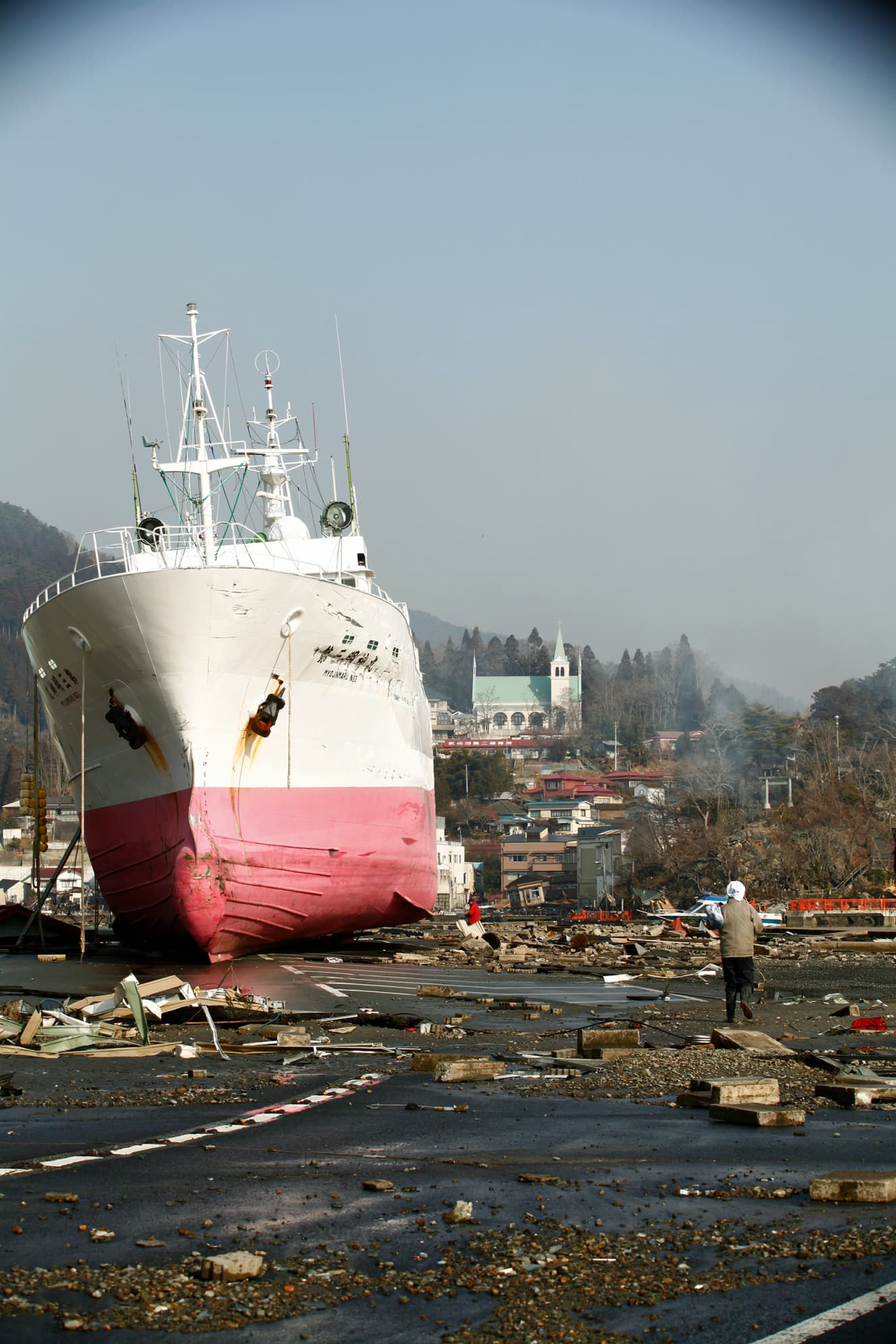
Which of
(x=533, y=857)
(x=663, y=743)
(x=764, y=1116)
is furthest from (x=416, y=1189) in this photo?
(x=663, y=743)

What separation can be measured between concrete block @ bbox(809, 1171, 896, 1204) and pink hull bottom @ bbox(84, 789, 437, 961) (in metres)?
15.0

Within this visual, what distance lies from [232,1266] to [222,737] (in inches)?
625

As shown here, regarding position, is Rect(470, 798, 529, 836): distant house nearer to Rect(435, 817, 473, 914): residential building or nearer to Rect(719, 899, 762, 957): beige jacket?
Rect(435, 817, 473, 914): residential building

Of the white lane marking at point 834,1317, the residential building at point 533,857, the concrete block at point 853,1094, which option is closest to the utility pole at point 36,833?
the concrete block at point 853,1094

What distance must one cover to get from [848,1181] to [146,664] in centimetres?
1603

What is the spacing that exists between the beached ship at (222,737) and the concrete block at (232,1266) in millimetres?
15269

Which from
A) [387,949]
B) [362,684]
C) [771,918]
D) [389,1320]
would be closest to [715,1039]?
[389,1320]

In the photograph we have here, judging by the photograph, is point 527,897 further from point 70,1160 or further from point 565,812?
point 70,1160

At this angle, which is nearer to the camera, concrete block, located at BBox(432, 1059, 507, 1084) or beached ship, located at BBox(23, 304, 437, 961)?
concrete block, located at BBox(432, 1059, 507, 1084)

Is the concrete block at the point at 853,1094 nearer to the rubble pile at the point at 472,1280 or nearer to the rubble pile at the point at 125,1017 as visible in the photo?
the rubble pile at the point at 472,1280

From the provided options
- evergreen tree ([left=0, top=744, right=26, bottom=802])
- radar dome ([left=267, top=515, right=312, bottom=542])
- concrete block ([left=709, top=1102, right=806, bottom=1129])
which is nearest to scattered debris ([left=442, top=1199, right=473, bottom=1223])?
concrete block ([left=709, top=1102, right=806, bottom=1129])

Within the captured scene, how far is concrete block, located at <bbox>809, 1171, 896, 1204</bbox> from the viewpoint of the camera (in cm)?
478

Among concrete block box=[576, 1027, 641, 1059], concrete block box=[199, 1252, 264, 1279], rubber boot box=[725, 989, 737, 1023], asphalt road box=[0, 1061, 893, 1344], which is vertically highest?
concrete block box=[199, 1252, 264, 1279]

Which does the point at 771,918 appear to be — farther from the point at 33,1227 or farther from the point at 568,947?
the point at 33,1227
